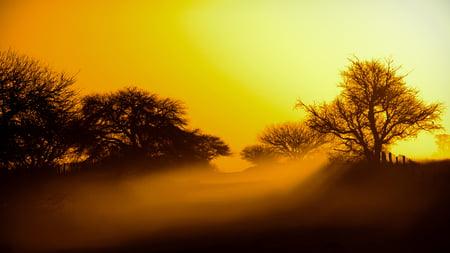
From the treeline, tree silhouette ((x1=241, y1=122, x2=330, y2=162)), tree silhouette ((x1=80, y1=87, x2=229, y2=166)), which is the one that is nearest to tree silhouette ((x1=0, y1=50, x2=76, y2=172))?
A: the treeline

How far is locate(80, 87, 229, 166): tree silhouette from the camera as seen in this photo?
52688mm

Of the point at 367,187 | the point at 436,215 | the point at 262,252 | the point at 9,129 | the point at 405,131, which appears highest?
the point at 405,131

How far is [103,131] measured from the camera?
5325cm

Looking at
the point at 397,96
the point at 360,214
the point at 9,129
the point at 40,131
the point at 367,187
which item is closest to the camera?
the point at 360,214

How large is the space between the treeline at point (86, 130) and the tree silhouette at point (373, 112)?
1914cm

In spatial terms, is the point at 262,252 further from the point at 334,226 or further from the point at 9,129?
the point at 9,129

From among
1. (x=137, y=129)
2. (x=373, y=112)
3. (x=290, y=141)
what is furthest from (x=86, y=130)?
(x=290, y=141)

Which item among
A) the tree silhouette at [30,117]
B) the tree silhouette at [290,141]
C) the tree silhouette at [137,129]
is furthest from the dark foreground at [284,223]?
the tree silhouette at [290,141]

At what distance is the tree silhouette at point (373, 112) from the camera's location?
41750 mm

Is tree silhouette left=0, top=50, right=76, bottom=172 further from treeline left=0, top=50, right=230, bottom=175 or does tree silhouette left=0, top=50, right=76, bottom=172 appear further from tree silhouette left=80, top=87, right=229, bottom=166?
tree silhouette left=80, top=87, right=229, bottom=166

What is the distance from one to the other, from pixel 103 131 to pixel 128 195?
41.8ft

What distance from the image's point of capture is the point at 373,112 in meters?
42.0

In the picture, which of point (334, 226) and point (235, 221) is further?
point (235, 221)

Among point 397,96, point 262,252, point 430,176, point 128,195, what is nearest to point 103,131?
point 128,195
